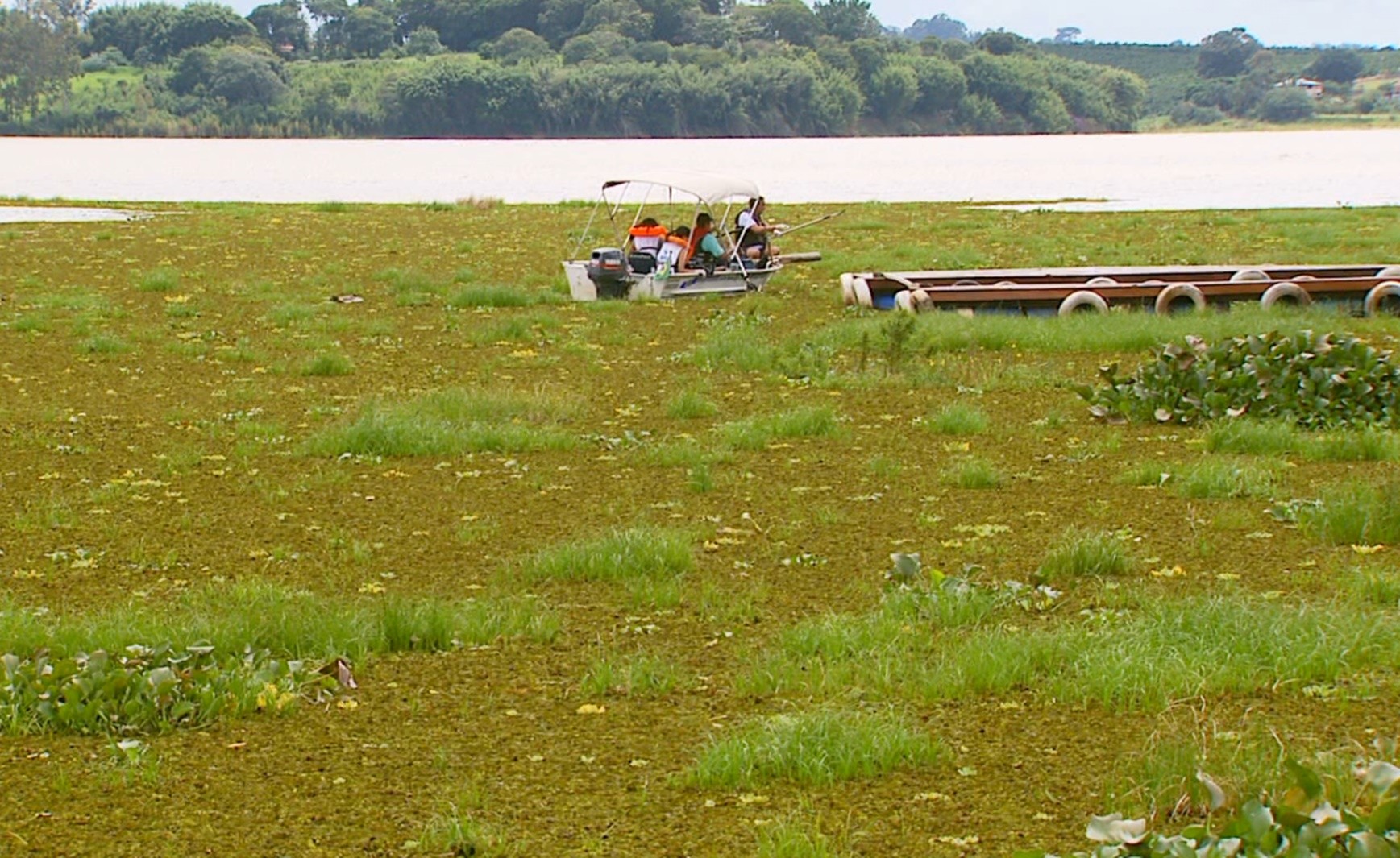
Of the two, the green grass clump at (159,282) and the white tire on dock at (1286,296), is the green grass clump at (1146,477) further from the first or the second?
the green grass clump at (159,282)

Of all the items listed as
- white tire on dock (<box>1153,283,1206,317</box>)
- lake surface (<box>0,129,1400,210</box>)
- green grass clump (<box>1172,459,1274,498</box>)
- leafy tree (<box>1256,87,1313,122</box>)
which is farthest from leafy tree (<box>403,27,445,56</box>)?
green grass clump (<box>1172,459,1274,498</box>)

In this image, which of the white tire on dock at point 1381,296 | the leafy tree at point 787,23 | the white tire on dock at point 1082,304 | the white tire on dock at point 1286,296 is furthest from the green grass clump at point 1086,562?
the leafy tree at point 787,23

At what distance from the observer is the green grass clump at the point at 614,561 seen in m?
7.96

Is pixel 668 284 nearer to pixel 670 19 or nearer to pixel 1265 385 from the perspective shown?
pixel 1265 385

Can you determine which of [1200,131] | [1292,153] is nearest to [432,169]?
[1292,153]

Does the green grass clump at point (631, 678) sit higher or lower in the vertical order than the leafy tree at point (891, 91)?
higher

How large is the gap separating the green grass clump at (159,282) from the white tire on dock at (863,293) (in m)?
8.27

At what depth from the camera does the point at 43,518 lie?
9.09m

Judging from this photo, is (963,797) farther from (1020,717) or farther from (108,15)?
(108,15)

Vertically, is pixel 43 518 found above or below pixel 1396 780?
below

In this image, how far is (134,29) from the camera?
14500 centimetres

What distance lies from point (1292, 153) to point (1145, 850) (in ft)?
297

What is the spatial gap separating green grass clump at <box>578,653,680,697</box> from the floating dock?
34.3 ft

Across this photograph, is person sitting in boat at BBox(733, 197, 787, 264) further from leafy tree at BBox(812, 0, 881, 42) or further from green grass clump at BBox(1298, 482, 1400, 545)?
leafy tree at BBox(812, 0, 881, 42)
